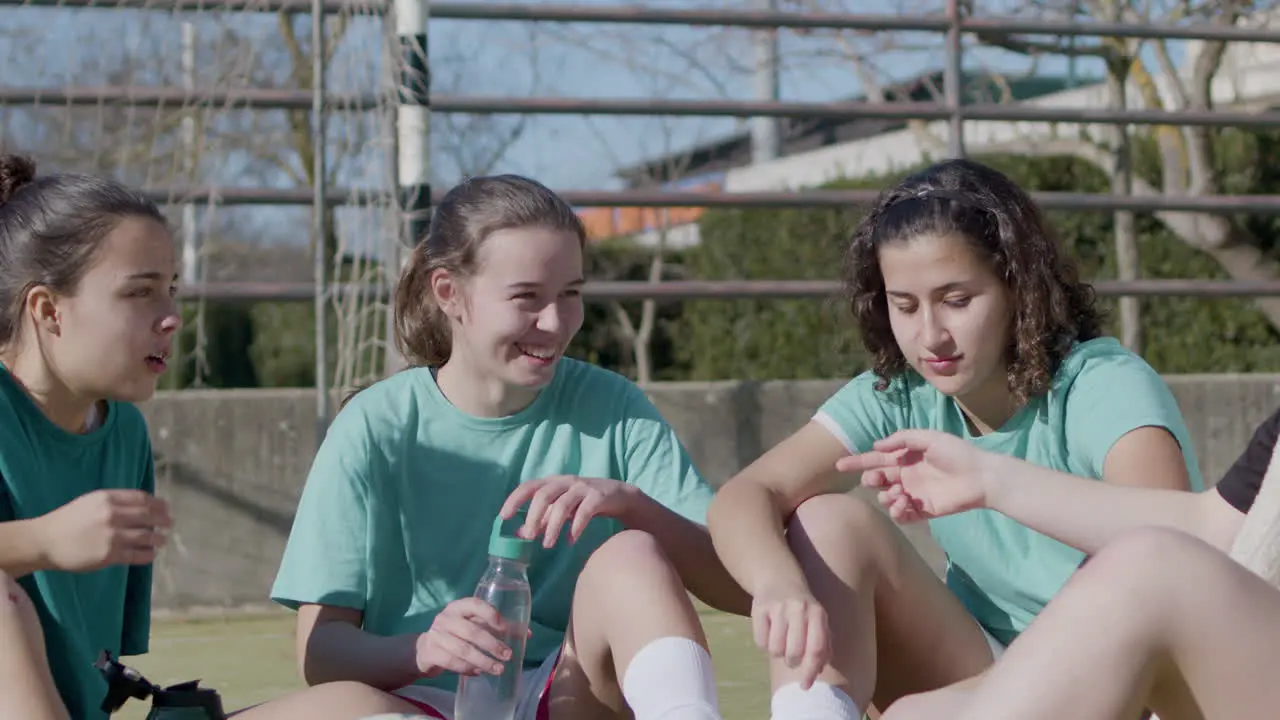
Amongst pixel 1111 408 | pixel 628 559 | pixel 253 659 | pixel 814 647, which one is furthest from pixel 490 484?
pixel 253 659

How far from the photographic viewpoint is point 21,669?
204cm

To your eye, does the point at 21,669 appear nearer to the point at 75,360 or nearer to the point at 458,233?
the point at 75,360

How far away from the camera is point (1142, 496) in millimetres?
2139

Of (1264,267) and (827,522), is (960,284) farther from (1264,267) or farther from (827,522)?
(1264,267)

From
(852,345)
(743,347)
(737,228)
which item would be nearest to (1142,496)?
(852,345)

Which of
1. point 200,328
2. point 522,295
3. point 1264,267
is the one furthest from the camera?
point 1264,267

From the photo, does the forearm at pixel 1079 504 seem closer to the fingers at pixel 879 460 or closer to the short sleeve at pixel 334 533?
the fingers at pixel 879 460

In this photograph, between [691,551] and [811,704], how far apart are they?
453 millimetres

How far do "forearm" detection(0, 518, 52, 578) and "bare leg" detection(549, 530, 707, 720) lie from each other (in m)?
0.72

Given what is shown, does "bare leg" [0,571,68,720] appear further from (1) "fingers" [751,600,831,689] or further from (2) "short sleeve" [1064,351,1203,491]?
(2) "short sleeve" [1064,351,1203,491]

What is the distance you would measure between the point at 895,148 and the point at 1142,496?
15420 mm

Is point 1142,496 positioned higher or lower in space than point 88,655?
higher

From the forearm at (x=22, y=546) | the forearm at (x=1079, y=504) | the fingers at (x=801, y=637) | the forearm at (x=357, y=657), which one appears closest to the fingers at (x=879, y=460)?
the forearm at (x=1079, y=504)

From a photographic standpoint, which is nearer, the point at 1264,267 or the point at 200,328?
the point at 200,328
